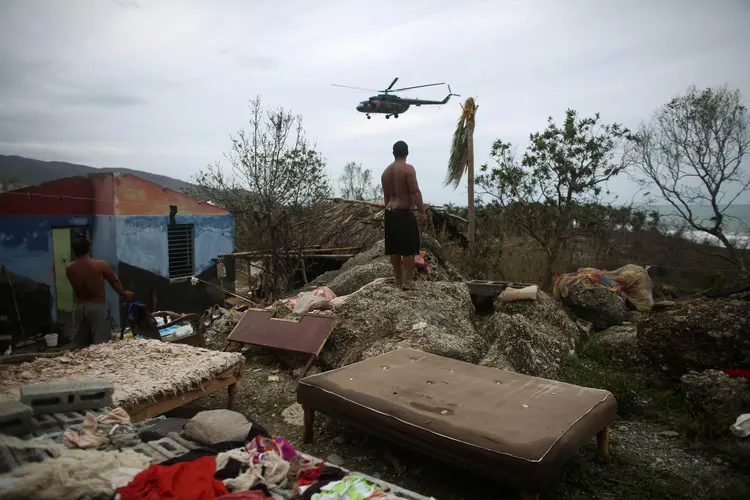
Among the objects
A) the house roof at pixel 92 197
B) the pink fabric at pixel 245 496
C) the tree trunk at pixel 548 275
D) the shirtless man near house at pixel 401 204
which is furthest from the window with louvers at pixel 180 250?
the pink fabric at pixel 245 496

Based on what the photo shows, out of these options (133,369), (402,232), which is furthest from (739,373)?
(133,369)

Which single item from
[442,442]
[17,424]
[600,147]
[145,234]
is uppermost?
[600,147]

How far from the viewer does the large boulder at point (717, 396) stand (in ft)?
13.6

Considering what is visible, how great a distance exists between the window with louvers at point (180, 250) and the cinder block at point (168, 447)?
301 inches

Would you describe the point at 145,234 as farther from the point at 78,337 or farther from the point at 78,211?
the point at 78,337

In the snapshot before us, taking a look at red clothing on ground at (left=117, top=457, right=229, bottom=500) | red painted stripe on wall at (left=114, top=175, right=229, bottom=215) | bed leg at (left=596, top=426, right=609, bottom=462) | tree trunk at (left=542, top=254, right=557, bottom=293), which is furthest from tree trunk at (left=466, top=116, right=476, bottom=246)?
red clothing on ground at (left=117, top=457, right=229, bottom=500)

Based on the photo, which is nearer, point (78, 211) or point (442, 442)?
point (442, 442)

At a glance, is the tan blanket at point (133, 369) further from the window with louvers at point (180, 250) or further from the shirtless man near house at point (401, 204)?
the window with louvers at point (180, 250)

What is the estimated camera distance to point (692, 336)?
5207 mm

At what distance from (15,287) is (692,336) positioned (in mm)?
10263

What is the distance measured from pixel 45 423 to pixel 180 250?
7.63 meters

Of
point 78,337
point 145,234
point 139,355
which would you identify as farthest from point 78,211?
point 139,355

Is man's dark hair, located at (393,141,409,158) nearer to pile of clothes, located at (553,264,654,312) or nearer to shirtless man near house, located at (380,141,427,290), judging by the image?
shirtless man near house, located at (380,141,427,290)

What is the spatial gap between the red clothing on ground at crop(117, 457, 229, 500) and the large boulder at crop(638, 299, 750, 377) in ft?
15.9
